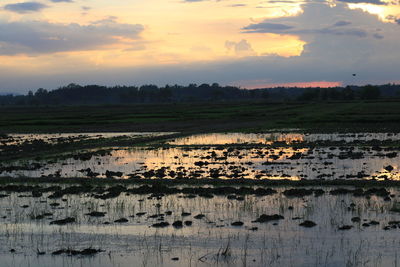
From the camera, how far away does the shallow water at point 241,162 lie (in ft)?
58.4

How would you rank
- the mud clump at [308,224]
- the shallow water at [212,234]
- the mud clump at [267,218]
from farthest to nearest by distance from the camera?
the mud clump at [267,218] → the mud clump at [308,224] → the shallow water at [212,234]

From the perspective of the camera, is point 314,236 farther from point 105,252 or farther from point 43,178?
point 43,178

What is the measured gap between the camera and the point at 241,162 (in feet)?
69.1

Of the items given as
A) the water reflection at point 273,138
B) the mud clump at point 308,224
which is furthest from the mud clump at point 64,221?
the water reflection at point 273,138

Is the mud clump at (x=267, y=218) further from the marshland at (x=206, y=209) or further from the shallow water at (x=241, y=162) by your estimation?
the shallow water at (x=241, y=162)

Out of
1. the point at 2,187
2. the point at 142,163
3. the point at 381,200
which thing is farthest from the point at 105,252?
the point at 142,163

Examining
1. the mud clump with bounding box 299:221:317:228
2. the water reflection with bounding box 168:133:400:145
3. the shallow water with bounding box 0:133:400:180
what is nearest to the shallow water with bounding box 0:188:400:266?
the mud clump with bounding box 299:221:317:228

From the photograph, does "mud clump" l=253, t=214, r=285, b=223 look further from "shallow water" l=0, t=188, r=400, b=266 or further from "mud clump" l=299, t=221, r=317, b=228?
"mud clump" l=299, t=221, r=317, b=228

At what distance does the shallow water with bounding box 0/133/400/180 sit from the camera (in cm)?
1781

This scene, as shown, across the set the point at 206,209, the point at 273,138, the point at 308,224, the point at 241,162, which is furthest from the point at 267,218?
the point at 273,138

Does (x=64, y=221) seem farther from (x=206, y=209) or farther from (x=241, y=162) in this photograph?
(x=241, y=162)

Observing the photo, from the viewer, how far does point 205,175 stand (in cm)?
1783

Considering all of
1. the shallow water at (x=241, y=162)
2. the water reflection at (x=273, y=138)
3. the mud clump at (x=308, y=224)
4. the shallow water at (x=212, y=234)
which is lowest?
the shallow water at (x=212, y=234)

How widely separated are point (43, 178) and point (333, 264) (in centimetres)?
1291
